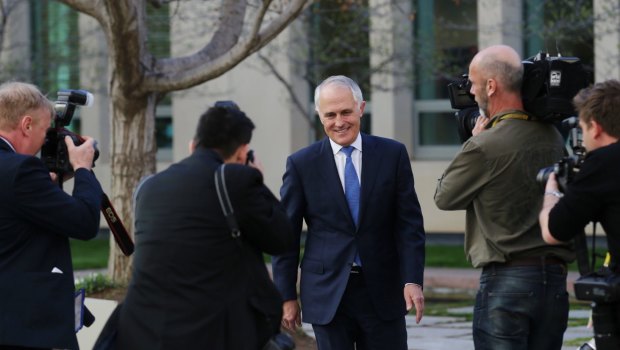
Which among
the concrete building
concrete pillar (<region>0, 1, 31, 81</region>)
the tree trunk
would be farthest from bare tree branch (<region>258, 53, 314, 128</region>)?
the tree trunk

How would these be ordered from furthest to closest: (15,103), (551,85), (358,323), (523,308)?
(358,323) < (15,103) < (551,85) < (523,308)

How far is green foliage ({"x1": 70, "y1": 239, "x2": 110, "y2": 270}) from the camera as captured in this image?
1943cm

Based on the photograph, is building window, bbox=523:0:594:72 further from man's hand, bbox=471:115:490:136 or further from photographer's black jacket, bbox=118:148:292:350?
photographer's black jacket, bbox=118:148:292:350

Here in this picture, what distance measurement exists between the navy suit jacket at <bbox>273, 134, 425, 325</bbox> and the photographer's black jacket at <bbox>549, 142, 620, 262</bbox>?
1405 millimetres

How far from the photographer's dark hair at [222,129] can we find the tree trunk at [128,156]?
6.93 metres

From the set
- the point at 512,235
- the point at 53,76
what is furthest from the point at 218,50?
the point at 53,76

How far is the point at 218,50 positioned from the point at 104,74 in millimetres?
10966

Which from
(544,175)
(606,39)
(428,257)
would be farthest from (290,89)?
(544,175)

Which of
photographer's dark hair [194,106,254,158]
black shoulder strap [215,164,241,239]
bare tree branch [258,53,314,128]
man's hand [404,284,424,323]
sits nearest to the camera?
black shoulder strap [215,164,241,239]

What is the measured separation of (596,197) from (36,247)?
92.8 inches

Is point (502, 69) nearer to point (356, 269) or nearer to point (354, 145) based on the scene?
point (354, 145)

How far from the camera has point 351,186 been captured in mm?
6855

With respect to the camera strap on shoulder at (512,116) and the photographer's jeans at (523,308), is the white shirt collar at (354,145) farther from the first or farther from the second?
the photographer's jeans at (523,308)

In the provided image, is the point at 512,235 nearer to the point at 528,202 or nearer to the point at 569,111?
the point at 528,202
